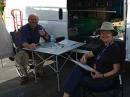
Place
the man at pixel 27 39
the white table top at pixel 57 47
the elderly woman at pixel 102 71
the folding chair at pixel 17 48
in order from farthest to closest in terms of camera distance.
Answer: the folding chair at pixel 17 48 < the man at pixel 27 39 < the white table top at pixel 57 47 < the elderly woman at pixel 102 71

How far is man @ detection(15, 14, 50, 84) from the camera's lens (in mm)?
4945

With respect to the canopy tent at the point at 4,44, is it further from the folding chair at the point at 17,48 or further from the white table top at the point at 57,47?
the white table top at the point at 57,47

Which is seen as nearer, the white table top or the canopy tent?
the white table top

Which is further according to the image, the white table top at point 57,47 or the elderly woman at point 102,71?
the white table top at point 57,47

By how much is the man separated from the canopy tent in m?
0.34

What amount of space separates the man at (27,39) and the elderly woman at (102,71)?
1.33 m

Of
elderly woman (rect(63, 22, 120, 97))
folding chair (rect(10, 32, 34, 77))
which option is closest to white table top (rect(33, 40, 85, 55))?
folding chair (rect(10, 32, 34, 77))

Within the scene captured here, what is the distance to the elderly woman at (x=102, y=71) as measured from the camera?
3.48 m

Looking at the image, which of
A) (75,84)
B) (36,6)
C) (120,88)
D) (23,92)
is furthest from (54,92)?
(36,6)

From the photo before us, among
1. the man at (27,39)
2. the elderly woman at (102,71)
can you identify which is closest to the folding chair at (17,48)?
the man at (27,39)

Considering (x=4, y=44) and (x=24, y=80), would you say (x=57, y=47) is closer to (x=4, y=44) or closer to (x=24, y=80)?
(x=24, y=80)

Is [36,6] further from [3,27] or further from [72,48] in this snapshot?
[72,48]

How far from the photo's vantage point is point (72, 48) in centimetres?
461

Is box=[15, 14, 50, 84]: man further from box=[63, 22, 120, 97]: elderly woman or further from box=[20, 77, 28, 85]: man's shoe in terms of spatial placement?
box=[63, 22, 120, 97]: elderly woman
